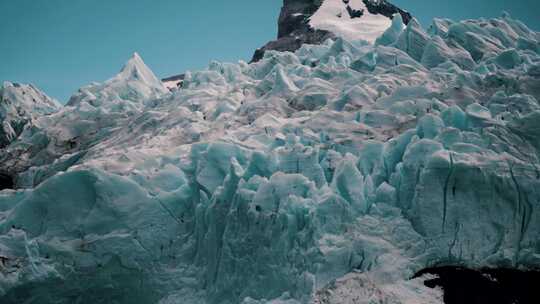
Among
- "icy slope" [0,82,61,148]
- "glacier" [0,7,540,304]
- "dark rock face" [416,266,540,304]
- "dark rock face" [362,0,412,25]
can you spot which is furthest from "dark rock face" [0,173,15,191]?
"dark rock face" [362,0,412,25]

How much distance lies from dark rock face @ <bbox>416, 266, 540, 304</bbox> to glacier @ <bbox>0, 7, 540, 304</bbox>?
160mm

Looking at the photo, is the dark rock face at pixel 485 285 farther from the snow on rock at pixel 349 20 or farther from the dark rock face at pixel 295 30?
the dark rock face at pixel 295 30

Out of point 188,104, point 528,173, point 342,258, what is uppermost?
point 188,104

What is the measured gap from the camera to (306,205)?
8.33 metres

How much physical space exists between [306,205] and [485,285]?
10.2 feet

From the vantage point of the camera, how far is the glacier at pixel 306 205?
799 cm

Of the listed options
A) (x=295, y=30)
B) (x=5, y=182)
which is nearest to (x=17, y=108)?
(x=5, y=182)

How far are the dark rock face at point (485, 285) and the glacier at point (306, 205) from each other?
0.52 feet

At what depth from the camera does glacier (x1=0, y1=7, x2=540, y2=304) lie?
7.99 metres

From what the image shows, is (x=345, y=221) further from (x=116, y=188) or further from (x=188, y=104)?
(x=188, y=104)

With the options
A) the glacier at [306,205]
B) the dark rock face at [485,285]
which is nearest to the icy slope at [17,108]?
the glacier at [306,205]

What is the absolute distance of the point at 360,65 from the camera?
49.1 ft

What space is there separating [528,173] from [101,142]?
467 inches

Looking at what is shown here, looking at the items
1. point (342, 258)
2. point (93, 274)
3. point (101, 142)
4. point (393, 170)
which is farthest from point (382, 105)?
point (101, 142)
